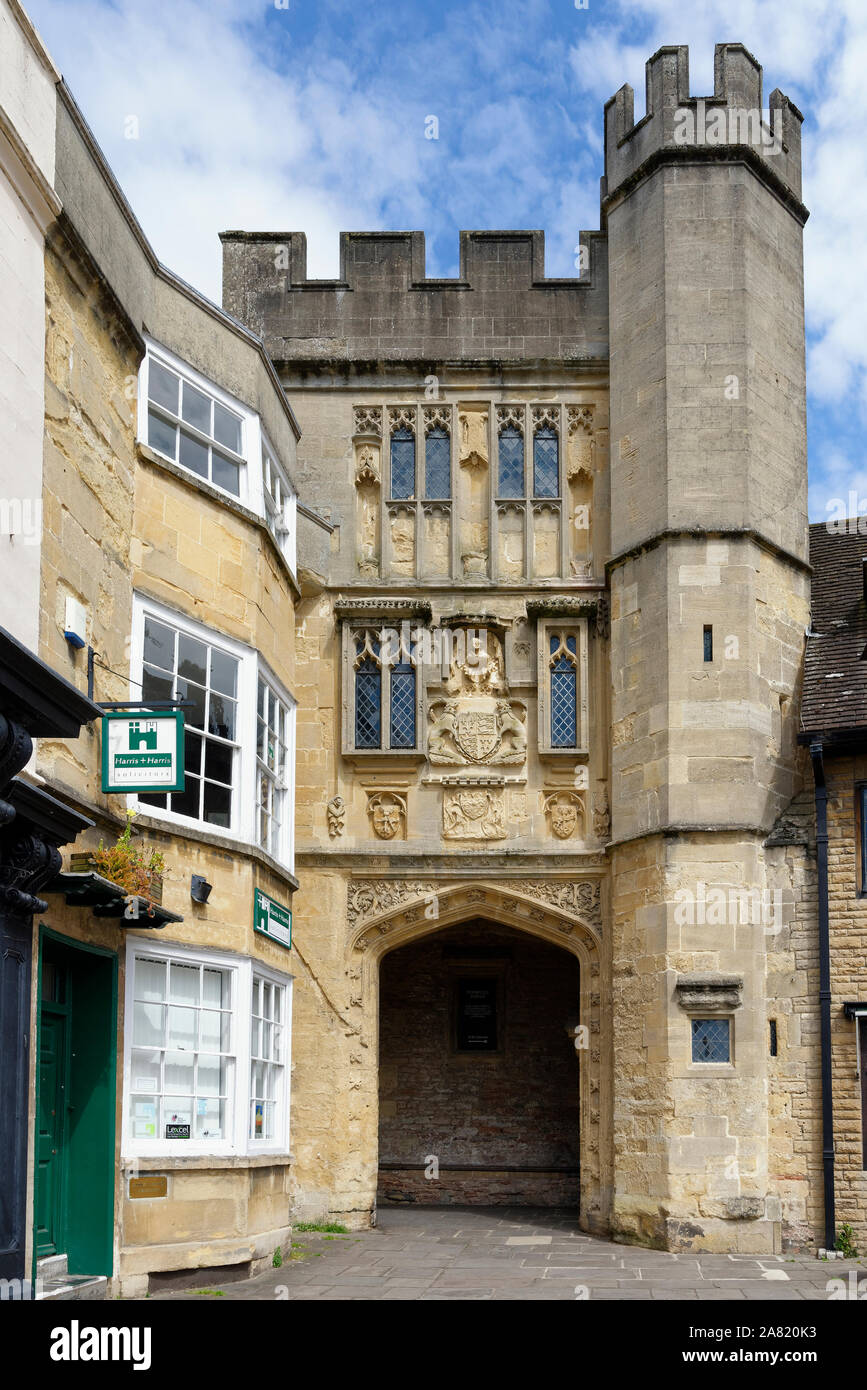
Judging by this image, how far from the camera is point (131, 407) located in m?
12.8

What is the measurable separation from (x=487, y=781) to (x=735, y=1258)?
5551 millimetres

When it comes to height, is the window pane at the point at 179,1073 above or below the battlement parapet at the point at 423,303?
below

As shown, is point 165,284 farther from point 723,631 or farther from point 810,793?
point 810,793

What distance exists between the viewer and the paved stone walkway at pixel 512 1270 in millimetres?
12461

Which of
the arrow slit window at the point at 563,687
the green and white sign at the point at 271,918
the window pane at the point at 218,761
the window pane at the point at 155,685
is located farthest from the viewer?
the arrow slit window at the point at 563,687

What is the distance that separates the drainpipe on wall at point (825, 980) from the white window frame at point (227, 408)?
6.34 m

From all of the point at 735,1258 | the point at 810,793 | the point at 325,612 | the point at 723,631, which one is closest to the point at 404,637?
the point at 325,612

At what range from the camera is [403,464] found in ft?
61.9

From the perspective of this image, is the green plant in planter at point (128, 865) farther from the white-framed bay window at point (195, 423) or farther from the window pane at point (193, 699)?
the white-framed bay window at point (195, 423)

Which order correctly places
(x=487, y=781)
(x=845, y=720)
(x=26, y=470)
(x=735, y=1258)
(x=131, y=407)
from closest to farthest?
(x=26, y=470) → (x=131, y=407) → (x=735, y=1258) → (x=845, y=720) → (x=487, y=781)

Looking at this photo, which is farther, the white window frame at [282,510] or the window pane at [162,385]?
the white window frame at [282,510]

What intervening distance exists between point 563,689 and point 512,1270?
658 cm

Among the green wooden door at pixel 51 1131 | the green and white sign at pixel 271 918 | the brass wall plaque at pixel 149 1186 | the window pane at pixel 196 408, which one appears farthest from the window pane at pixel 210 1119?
the window pane at pixel 196 408

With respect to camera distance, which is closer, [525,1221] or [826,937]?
[826,937]
